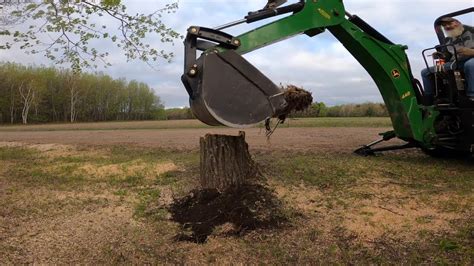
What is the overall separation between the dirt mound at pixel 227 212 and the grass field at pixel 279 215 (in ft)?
0.19

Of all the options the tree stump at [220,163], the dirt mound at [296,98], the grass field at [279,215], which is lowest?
the grass field at [279,215]

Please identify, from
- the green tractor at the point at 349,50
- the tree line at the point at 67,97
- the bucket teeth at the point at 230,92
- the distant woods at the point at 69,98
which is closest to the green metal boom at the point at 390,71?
the green tractor at the point at 349,50

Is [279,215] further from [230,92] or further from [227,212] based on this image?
[230,92]

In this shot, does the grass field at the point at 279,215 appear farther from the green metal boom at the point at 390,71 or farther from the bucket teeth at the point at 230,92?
the bucket teeth at the point at 230,92

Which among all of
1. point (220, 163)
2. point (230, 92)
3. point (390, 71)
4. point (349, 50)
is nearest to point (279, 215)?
point (220, 163)

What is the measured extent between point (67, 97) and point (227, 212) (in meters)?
71.0

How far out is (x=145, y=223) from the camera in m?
5.67

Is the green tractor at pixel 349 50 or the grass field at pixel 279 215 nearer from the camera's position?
the grass field at pixel 279 215

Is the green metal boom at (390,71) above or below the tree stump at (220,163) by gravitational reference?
above

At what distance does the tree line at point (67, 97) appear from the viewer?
6400 centimetres

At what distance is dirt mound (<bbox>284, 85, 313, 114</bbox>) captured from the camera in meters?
5.70

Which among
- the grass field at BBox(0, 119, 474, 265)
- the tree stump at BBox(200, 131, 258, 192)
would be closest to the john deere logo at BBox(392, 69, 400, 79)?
the grass field at BBox(0, 119, 474, 265)

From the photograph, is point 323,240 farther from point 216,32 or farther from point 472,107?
point 472,107

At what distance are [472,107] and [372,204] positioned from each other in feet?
9.08
